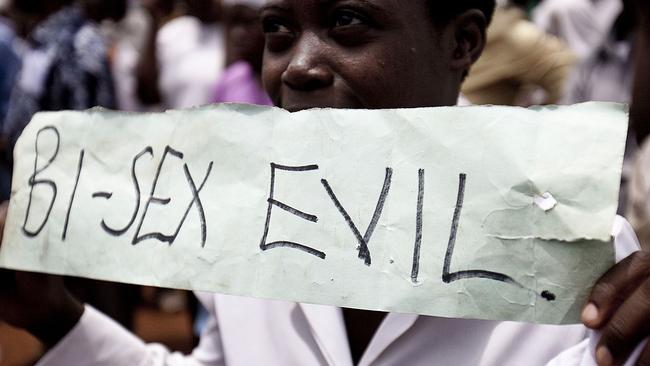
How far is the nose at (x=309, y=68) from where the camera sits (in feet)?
4.87

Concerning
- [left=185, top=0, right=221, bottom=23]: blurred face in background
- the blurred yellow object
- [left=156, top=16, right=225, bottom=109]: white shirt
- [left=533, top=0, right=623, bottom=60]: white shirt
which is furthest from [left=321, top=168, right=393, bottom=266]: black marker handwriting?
[left=185, top=0, right=221, bottom=23]: blurred face in background

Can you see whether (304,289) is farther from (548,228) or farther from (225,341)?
(225,341)

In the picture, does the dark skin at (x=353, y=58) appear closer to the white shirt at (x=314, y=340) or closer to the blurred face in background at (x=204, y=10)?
the white shirt at (x=314, y=340)

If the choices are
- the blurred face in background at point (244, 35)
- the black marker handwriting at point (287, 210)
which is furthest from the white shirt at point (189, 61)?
the black marker handwriting at point (287, 210)

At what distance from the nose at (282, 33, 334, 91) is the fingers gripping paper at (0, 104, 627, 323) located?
0.65ft

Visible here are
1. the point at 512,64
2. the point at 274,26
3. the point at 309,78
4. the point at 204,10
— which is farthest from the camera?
the point at 204,10

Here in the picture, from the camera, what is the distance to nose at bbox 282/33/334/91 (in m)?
1.49

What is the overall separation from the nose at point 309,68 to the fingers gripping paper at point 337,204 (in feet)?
0.65

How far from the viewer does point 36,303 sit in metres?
1.56

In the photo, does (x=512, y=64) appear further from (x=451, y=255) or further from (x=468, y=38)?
(x=451, y=255)

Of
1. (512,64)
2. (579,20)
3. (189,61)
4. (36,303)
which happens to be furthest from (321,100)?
(189,61)

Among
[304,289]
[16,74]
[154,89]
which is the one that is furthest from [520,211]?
[154,89]

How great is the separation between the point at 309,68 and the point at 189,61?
14.4ft

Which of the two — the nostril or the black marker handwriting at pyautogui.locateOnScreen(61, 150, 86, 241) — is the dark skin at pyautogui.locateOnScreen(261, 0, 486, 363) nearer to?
the nostril
